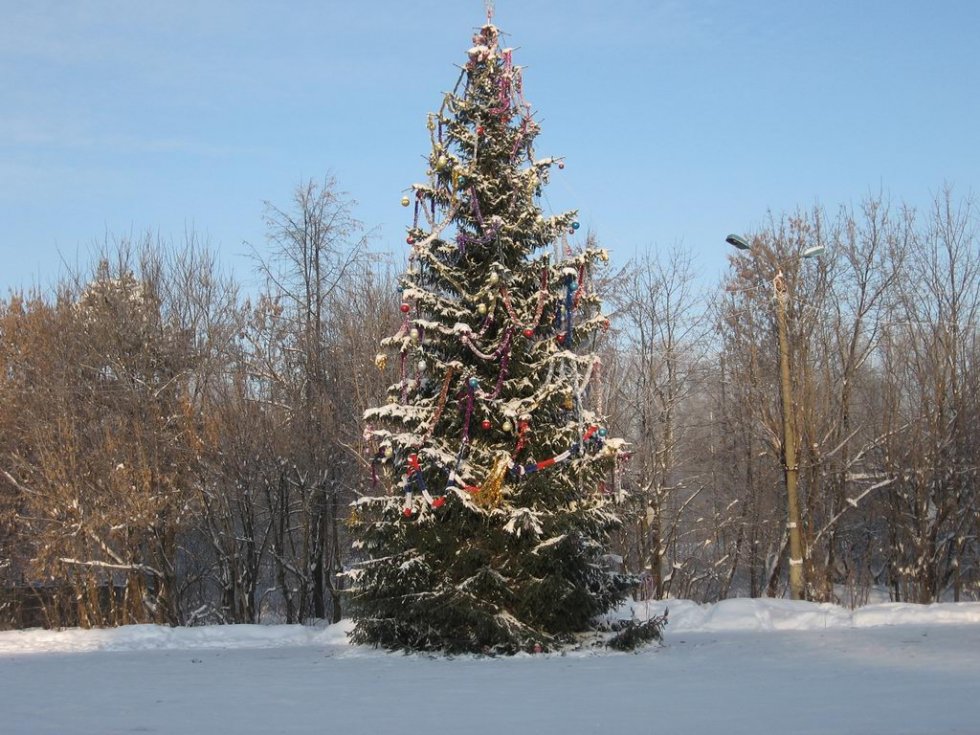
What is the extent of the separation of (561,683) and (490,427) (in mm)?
3935

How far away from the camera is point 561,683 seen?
9555 mm

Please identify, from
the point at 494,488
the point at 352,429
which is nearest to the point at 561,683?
the point at 494,488

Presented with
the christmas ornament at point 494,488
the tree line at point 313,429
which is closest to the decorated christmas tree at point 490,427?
the christmas ornament at point 494,488

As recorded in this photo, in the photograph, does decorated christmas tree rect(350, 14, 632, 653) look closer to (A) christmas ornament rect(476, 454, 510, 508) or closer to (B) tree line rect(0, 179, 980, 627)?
(A) christmas ornament rect(476, 454, 510, 508)

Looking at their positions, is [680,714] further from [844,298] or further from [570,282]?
[844,298]

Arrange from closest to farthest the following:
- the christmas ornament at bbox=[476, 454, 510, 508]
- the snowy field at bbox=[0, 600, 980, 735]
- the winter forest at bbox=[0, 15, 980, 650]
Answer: the snowy field at bbox=[0, 600, 980, 735]
the christmas ornament at bbox=[476, 454, 510, 508]
the winter forest at bbox=[0, 15, 980, 650]

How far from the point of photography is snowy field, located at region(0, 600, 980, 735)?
7215mm

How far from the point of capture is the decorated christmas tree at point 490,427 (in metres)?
12.1

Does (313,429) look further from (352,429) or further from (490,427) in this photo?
(490,427)

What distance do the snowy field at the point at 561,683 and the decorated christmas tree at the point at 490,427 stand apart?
27.8 inches

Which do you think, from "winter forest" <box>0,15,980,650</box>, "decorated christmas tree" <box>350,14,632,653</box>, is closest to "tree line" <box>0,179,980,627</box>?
"winter forest" <box>0,15,980,650</box>

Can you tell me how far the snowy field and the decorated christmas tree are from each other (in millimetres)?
707

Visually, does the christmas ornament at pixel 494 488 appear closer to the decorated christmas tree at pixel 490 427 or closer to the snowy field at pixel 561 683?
the decorated christmas tree at pixel 490 427

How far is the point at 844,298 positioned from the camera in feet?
88.0
